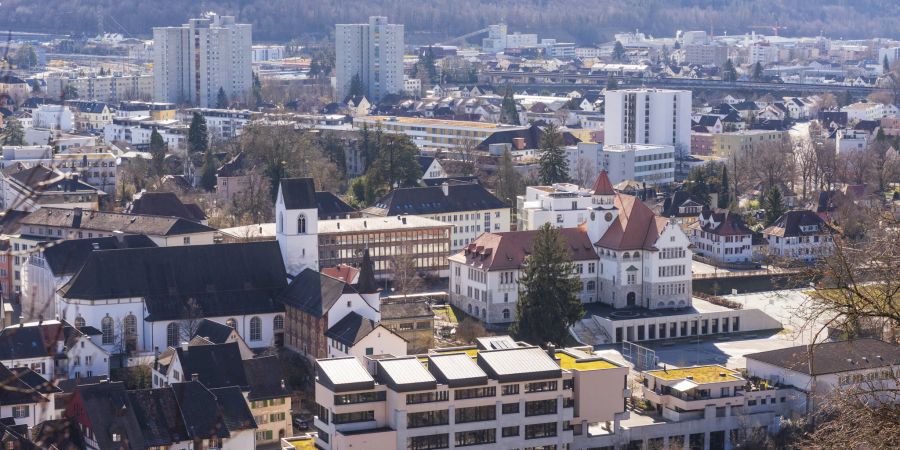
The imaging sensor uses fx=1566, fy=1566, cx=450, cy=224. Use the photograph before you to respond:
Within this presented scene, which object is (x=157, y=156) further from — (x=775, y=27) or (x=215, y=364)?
(x=775, y=27)

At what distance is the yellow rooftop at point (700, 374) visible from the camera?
60.5ft

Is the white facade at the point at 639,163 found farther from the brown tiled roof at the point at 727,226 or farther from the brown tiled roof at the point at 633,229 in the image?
the brown tiled roof at the point at 633,229

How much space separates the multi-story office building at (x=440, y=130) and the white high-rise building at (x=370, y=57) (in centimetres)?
1333

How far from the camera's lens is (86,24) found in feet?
242

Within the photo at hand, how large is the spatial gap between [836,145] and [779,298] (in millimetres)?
17055

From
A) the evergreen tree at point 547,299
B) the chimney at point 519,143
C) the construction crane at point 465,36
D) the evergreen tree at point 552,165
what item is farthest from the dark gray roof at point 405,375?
the construction crane at point 465,36

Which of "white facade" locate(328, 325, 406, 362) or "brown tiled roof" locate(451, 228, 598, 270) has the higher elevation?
"brown tiled roof" locate(451, 228, 598, 270)

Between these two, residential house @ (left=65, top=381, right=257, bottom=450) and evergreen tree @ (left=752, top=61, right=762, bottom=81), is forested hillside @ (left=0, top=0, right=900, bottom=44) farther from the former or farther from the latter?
residential house @ (left=65, top=381, right=257, bottom=450)

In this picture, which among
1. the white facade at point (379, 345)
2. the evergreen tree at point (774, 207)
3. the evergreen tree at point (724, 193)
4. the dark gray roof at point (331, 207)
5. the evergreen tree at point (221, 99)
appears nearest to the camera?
the white facade at point (379, 345)

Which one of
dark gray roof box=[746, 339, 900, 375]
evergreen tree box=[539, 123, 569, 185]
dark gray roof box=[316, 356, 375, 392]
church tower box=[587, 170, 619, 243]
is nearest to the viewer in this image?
dark gray roof box=[316, 356, 375, 392]

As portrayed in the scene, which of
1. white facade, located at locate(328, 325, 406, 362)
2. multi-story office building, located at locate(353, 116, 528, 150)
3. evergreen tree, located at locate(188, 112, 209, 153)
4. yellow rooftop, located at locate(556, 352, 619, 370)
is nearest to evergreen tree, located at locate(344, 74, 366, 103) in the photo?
multi-story office building, located at locate(353, 116, 528, 150)

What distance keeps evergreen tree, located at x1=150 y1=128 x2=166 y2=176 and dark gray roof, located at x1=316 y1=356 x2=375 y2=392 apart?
1869 cm

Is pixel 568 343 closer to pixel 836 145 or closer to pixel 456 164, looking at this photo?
pixel 456 164

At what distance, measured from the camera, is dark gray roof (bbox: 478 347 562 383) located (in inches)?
657
